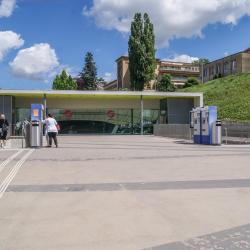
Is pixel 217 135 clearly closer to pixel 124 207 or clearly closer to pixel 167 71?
pixel 124 207

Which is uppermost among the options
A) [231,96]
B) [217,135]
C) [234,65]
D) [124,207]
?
[234,65]

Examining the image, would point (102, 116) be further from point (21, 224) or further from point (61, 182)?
point (21, 224)

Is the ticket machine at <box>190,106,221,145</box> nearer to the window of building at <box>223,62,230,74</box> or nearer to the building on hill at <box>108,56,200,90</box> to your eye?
the building on hill at <box>108,56,200,90</box>

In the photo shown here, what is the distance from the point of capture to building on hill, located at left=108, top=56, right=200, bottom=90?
116 m

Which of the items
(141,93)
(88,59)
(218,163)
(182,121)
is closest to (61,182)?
(218,163)

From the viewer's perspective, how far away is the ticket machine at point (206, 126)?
78.9 ft

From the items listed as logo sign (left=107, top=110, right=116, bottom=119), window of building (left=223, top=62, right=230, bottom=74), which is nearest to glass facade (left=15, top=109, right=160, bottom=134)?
logo sign (left=107, top=110, right=116, bottom=119)

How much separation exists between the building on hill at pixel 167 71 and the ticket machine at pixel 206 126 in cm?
7085

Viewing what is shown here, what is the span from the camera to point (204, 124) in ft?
82.6

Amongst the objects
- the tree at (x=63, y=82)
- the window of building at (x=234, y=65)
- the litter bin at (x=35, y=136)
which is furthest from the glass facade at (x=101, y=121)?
the window of building at (x=234, y=65)

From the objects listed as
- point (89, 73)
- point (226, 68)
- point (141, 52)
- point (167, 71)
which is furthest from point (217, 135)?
point (167, 71)

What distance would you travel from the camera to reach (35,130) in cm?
2067

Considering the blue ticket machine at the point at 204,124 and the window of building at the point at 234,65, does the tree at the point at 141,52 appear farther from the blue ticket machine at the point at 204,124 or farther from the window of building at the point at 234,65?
the window of building at the point at 234,65

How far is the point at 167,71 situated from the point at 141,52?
69841 mm
